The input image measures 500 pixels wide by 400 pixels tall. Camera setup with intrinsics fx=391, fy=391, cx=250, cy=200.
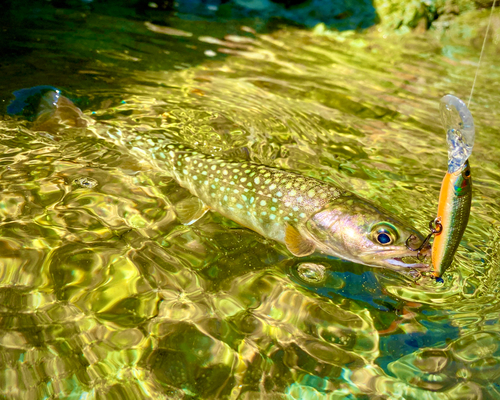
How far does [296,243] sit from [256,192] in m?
0.72

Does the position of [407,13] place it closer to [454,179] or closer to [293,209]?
[293,209]

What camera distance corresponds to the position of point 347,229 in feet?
11.9

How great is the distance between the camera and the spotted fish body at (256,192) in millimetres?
3914

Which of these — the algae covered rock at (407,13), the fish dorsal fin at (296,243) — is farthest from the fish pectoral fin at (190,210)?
A: the algae covered rock at (407,13)

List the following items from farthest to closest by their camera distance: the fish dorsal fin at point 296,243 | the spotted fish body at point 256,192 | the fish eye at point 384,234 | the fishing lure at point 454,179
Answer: the spotted fish body at point 256,192, the fish dorsal fin at point 296,243, the fish eye at point 384,234, the fishing lure at point 454,179

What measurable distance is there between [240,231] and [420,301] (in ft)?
6.11

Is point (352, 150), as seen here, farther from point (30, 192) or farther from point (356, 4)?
point (356, 4)

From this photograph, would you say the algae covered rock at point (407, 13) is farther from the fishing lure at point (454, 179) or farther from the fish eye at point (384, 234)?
the fishing lure at point (454, 179)

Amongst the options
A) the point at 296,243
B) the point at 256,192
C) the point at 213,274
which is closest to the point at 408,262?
the point at 296,243

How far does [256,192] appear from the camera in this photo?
4102 mm

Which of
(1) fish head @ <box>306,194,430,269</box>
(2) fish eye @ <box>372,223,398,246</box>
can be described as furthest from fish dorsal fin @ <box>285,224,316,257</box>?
(2) fish eye @ <box>372,223,398,246</box>

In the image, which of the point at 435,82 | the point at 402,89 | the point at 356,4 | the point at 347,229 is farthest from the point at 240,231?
the point at 356,4

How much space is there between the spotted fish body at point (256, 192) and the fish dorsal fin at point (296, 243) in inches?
6.9

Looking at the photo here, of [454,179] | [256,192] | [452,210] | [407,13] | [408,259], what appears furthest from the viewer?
[407,13]
